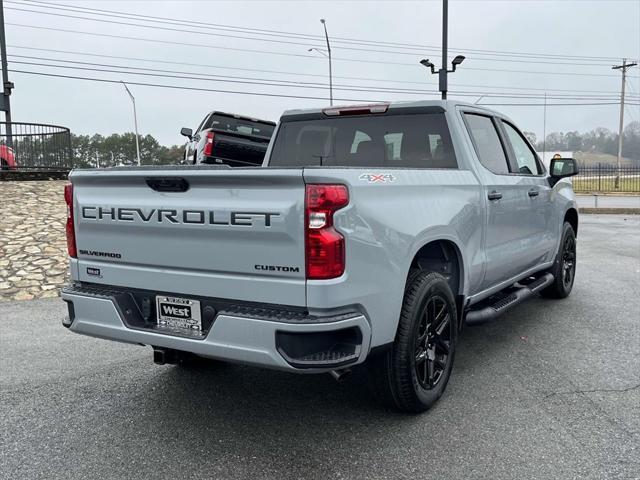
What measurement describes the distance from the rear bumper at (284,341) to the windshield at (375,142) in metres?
1.85

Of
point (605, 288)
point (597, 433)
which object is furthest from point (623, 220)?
point (597, 433)

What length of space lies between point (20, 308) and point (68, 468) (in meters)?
4.26

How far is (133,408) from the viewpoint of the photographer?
12.2 ft

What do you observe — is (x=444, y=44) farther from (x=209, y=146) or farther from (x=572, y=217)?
(x=572, y=217)

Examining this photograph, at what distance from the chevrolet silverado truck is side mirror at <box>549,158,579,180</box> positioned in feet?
4.63

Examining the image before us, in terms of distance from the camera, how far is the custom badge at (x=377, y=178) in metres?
2.94

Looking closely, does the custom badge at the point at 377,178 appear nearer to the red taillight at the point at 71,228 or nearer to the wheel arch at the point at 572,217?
the red taillight at the point at 71,228

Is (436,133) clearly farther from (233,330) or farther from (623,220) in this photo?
(623,220)

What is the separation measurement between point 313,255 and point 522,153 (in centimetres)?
343

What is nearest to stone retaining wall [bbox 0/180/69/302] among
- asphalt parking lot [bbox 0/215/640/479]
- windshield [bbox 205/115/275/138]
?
asphalt parking lot [bbox 0/215/640/479]

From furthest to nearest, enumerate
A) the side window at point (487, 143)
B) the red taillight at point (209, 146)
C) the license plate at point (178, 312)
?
the red taillight at point (209, 146) → the side window at point (487, 143) → the license plate at point (178, 312)

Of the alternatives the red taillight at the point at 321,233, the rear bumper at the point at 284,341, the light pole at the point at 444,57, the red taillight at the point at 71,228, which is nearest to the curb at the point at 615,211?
the light pole at the point at 444,57

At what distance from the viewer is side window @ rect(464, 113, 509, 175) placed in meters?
4.50

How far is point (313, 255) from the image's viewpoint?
272cm
